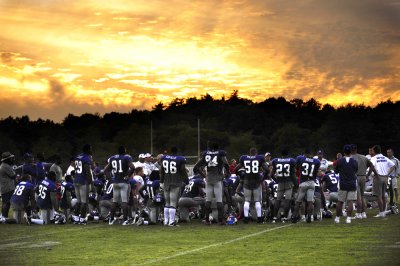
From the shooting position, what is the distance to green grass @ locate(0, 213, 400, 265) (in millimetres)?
13633

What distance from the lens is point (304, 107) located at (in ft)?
388

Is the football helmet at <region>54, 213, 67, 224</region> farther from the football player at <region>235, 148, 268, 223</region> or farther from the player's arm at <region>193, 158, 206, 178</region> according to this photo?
the football player at <region>235, 148, 268, 223</region>

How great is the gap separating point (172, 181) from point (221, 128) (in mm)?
94305

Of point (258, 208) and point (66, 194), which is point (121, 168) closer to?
point (66, 194)

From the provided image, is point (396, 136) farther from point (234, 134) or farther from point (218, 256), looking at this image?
point (218, 256)

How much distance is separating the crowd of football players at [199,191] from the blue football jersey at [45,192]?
28 millimetres

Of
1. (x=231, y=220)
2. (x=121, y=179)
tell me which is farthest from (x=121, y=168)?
(x=231, y=220)

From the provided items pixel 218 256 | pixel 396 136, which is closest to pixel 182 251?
pixel 218 256

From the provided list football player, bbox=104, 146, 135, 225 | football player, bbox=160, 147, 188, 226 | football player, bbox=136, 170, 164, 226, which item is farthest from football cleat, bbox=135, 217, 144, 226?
football player, bbox=160, 147, 188, 226

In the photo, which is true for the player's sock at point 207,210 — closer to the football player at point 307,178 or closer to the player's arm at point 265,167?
the player's arm at point 265,167

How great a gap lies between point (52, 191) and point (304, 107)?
99.2 m

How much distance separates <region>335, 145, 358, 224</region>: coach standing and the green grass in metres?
0.48

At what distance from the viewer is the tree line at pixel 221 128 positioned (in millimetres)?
99062

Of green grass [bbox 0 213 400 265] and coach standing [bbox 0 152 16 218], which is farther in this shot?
coach standing [bbox 0 152 16 218]
